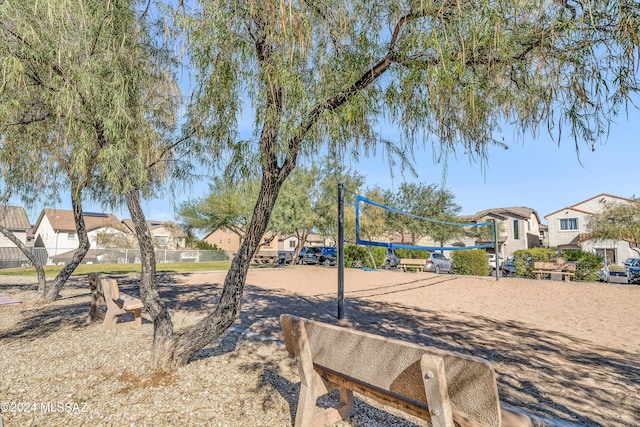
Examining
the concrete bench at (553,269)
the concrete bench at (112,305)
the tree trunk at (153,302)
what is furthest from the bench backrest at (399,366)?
the concrete bench at (553,269)

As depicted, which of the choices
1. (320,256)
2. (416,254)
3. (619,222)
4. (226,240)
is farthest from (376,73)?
(226,240)

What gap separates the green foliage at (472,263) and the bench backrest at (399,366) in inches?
724

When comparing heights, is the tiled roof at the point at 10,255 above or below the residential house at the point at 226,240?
below

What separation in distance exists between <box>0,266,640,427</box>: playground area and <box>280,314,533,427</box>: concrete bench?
0.51m

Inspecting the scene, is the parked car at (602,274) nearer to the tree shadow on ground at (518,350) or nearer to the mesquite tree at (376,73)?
Answer: the tree shadow on ground at (518,350)

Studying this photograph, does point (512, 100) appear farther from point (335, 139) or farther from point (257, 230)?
point (257, 230)

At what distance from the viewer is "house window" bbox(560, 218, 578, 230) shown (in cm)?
3875

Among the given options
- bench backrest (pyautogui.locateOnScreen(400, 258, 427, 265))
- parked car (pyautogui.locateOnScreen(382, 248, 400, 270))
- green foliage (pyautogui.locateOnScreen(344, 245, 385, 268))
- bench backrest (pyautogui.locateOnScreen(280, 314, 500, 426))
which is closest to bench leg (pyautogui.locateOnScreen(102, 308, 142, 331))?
bench backrest (pyautogui.locateOnScreen(280, 314, 500, 426))

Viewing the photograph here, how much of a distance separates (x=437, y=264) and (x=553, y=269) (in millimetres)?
7081

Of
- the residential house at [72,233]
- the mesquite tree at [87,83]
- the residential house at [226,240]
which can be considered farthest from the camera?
the residential house at [226,240]

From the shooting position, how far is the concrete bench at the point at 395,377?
5.64ft

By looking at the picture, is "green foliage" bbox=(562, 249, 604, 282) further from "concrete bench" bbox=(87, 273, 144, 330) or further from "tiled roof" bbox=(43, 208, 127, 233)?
"tiled roof" bbox=(43, 208, 127, 233)

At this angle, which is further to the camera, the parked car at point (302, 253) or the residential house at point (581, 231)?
the residential house at point (581, 231)

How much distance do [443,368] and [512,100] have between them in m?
2.96
